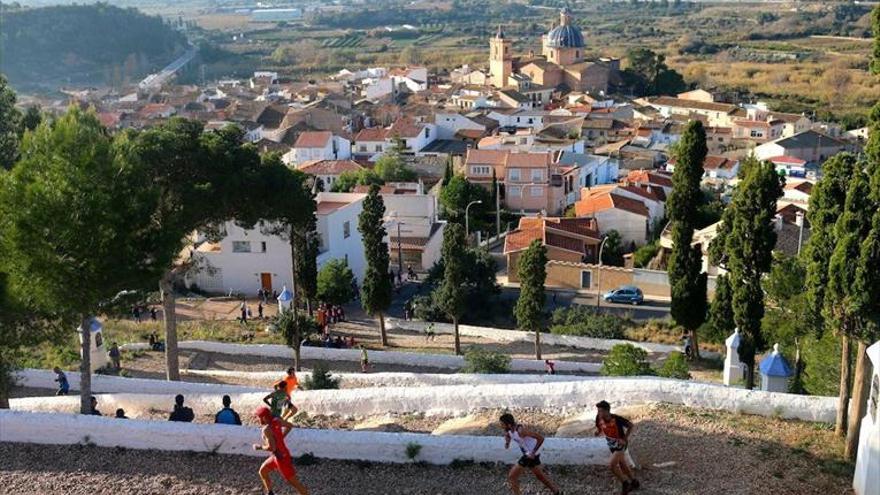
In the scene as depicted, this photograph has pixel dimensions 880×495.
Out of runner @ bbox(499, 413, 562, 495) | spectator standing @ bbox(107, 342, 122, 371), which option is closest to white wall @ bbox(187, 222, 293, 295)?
spectator standing @ bbox(107, 342, 122, 371)

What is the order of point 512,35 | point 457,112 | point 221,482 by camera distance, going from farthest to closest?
point 512,35 < point 457,112 < point 221,482

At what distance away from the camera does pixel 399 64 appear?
413ft

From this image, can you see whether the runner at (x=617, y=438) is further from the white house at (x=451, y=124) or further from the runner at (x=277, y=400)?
the white house at (x=451, y=124)

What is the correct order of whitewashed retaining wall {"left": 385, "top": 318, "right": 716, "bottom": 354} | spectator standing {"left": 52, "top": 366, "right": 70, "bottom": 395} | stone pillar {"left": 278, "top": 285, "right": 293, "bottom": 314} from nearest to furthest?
spectator standing {"left": 52, "top": 366, "right": 70, "bottom": 395}
stone pillar {"left": 278, "top": 285, "right": 293, "bottom": 314}
whitewashed retaining wall {"left": 385, "top": 318, "right": 716, "bottom": 354}

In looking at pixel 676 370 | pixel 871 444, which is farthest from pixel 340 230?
pixel 871 444

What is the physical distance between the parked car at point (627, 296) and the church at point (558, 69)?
57198mm

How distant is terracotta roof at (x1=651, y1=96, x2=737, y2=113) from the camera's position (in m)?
72.9

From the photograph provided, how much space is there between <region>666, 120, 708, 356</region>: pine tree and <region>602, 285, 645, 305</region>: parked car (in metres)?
7.35

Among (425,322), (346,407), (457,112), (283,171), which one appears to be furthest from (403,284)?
(457,112)

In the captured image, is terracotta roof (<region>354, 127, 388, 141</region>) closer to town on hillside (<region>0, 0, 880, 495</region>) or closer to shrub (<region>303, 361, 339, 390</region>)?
town on hillside (<region>0, 0, 880, 495</region>)

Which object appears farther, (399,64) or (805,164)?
(399,64)

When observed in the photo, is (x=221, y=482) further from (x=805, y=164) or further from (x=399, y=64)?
(x=399, y=64)

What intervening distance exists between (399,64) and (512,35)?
52960 millimetres

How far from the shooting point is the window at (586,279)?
34.2 m
